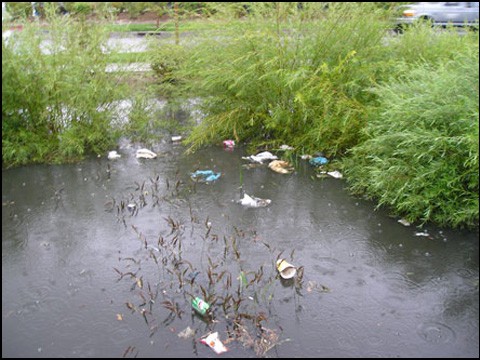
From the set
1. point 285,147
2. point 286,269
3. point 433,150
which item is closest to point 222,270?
point 286,269

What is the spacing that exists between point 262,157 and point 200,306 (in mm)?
2715

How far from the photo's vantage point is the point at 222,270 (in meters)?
3.48

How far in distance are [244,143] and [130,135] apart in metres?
1.38

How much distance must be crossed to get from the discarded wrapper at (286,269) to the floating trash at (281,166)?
1855 mm

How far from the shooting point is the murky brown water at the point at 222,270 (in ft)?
9.32

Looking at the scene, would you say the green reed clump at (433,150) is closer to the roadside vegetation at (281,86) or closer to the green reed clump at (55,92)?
the roadside vegetation at (281,86)

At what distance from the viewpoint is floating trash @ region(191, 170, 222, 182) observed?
5.03m

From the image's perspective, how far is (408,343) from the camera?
2.78 m

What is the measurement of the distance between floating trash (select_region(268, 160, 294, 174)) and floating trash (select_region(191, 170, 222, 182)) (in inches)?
23.2

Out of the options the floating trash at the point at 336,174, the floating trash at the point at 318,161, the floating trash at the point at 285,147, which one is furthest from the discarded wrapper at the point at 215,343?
the floating trash at the point at 285,147

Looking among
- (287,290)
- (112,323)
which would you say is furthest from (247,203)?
(112,323)

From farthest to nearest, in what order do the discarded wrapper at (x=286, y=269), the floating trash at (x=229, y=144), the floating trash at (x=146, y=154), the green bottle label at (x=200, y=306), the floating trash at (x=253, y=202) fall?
the floating trash at (x=229, y=144) → the floating trash at (x=146, y=154) → the floating trash at (x=253, y=202) → the discarded wrapper at (x=286, y=269) → the green bottle label at (x=200, y=306)

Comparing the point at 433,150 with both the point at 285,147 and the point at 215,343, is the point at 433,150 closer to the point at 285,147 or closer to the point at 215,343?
the point at 285,147

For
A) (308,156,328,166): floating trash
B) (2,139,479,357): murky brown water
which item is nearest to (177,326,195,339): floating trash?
(2,139,479,357): murky brown water
